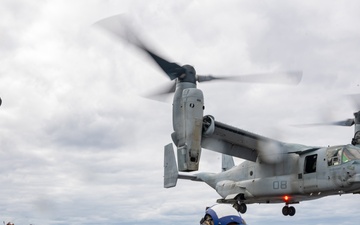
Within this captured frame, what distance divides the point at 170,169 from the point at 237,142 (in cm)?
442

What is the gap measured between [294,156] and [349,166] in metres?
3.73

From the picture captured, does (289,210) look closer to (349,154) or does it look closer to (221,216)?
(349,154)

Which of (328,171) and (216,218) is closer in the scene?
(216,218)

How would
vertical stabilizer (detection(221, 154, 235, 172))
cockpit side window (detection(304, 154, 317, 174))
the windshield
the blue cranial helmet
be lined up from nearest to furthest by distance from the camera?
the blue cranial helmet, the windshield, cockpit side window (detection(304, 154, 317, 174)), vertical stabilizer (detection(221, 154, 235, 172))

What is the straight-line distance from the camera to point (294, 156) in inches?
1093

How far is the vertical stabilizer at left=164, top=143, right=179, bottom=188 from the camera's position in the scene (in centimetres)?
2702

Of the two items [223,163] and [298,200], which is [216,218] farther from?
[223,163]

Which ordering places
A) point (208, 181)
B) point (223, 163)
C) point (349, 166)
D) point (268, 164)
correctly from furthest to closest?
point (223, 163) → point (208, 181) → point (268, 164) → point (349, 166)

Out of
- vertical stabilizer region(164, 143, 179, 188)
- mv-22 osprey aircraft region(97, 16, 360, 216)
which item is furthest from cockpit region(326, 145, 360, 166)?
vertical stabilizer region(164, 143, 179, 188)

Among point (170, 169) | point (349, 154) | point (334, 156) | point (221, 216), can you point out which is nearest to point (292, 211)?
point (334, 156)

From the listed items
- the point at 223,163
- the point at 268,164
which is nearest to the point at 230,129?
the point at 268,164

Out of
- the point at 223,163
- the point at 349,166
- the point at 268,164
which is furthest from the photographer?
the point at 223,163

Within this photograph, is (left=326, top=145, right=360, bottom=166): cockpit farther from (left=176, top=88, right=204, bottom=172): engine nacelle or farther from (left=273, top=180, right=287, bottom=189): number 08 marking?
(left=176, top=88, right=204, bottom=172): engine nacelle

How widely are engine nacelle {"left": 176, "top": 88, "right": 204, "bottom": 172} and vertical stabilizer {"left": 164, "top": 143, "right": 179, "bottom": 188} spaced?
4531 mm
